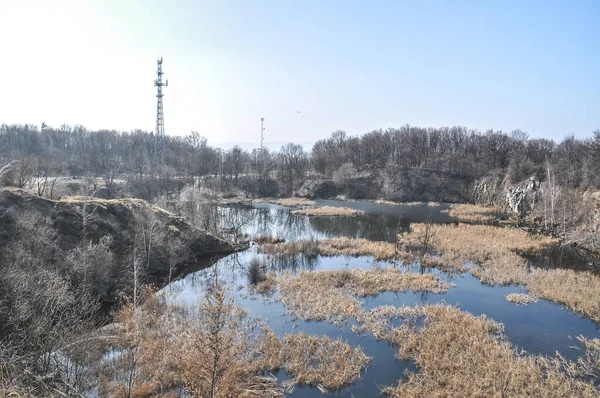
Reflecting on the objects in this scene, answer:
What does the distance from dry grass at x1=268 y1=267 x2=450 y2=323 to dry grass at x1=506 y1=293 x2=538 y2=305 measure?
12.6 ft

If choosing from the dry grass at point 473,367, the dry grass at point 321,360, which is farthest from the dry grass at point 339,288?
the dry grass at point 473,367

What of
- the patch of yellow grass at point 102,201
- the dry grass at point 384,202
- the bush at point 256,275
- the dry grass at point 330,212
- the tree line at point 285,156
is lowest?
the bush at point 256,275

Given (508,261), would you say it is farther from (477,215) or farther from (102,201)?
(102,201)

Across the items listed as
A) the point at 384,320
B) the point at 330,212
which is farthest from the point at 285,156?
the point at 384,320

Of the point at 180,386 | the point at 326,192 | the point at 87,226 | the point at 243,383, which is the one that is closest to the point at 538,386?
the point at 243,383

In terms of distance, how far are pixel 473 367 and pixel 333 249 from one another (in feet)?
72.9

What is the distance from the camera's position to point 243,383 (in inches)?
563

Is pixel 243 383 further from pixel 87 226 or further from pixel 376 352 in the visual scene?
pixel 87 226

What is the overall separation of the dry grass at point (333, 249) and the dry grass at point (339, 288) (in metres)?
5.80

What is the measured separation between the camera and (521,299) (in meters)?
23.1

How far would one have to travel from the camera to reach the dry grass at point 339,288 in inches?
829

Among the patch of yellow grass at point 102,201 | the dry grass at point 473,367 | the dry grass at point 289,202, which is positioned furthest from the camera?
the dry grass at point 289,202

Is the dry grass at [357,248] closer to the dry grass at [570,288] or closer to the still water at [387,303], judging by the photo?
the still water at [387,303]

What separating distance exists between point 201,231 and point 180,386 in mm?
23850
